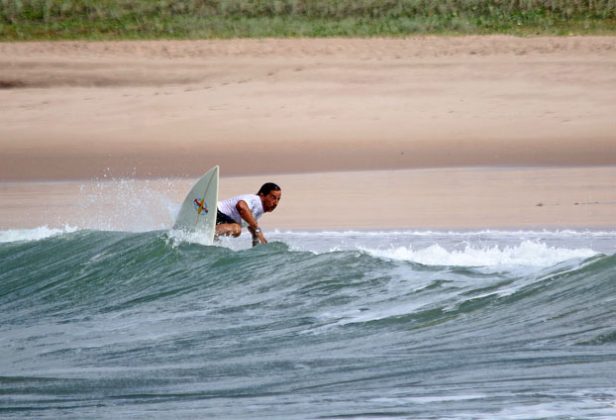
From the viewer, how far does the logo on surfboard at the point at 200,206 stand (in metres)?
11.2

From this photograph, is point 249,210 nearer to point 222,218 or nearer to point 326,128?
point 222,218

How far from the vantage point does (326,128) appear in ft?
65.4

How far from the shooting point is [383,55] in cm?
2394

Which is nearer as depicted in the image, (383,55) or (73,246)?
(73,246)

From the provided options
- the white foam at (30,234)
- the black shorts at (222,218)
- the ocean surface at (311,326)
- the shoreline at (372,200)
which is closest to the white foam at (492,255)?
the ocean surface at (311,326)

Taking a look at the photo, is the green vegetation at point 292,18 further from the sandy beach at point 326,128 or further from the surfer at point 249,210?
A: the surfer at point 249,210

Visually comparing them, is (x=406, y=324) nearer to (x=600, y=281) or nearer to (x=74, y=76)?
(x=600, y=281)

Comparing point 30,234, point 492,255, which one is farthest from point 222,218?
point 30,234

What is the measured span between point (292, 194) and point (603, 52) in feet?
33.1

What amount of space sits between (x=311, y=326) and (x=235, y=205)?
2457 mm

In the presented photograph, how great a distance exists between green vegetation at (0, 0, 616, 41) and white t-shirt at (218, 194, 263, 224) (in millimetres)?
14751

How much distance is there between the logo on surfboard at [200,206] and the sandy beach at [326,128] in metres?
2.41

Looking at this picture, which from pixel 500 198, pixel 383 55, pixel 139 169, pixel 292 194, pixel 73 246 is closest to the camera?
pixel 73 246

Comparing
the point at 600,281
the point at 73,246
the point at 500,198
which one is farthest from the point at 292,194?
the point at 600,281
